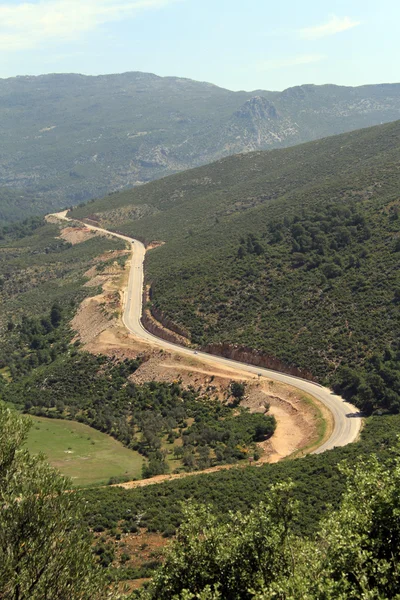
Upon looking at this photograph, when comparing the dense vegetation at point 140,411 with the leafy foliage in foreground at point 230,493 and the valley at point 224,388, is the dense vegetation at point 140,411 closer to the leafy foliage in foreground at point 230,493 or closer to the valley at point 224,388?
the valley at point 224,388

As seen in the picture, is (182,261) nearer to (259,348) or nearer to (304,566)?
(259,348)

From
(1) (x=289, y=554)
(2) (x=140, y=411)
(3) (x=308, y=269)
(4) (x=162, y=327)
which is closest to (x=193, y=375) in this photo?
(2) (x=140, y=411)

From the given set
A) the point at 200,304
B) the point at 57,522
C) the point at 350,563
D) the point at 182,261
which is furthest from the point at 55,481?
the point at 182,261

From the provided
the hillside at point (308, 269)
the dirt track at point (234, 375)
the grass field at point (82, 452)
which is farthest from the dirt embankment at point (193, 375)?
the hillside at point (308, 269)

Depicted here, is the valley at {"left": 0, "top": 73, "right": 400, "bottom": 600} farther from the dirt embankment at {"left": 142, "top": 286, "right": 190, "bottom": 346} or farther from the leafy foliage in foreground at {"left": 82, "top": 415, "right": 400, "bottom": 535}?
the dirt embankment at {"left": 142, "top": 286, "right": 190, "bottom": 346}

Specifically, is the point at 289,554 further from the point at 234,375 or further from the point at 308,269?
the point at 308,269
